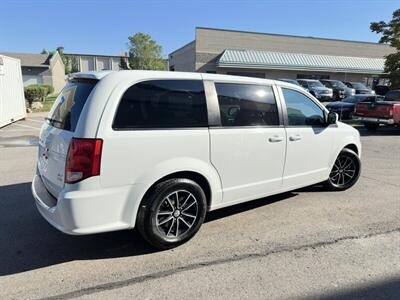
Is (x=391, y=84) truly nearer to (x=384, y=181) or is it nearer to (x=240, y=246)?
(x=384, y=181)

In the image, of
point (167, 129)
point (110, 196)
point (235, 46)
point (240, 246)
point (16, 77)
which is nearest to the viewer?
point (110, 196)

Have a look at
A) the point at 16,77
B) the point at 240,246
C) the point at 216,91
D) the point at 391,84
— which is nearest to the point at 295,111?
the point at 216,91

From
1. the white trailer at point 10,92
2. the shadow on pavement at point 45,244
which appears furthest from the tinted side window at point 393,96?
the white trailer at point 10,92

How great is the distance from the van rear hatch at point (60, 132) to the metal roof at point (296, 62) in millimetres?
32406

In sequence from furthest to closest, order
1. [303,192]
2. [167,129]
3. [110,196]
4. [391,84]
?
[391,84], [303,192], [167,129], [110,196]

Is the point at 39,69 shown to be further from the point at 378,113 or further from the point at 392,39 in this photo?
the point at 378,113

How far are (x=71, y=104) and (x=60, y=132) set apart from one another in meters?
0.32

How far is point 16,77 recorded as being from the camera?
15.8 metres

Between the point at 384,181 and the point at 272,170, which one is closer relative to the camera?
the point at 272,170

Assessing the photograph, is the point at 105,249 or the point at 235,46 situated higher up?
the point at 235,46

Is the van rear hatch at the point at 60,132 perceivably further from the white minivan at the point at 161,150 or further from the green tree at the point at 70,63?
the green tree at the point at 70,63

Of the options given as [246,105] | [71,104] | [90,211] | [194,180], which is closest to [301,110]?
[246,105]

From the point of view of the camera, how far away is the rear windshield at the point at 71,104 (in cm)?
327

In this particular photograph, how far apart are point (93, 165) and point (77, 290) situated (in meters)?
1.08
